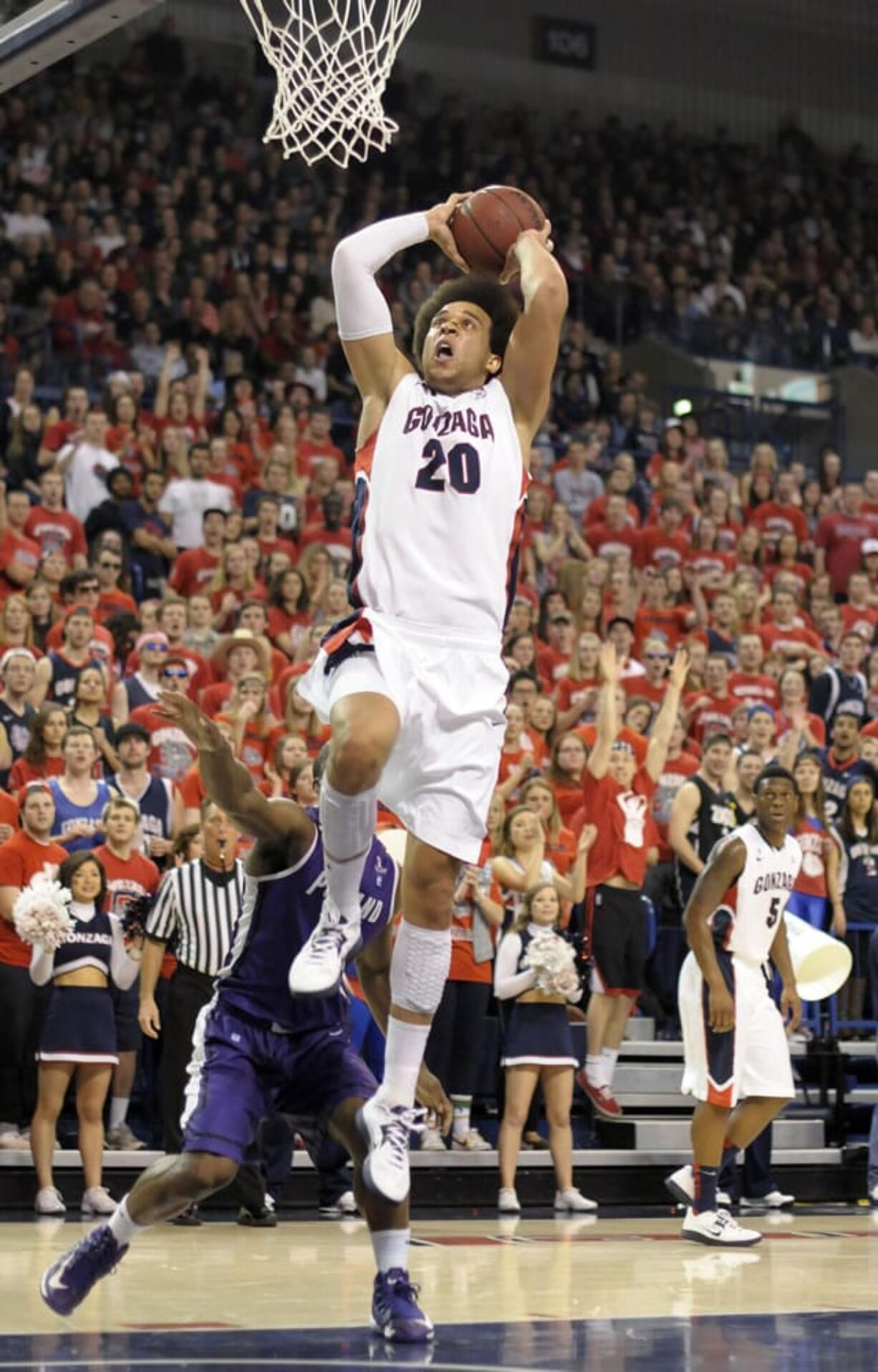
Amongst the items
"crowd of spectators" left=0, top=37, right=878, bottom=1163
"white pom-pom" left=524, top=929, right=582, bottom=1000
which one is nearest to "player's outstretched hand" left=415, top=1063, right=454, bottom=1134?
"white pom-pom" left=524, top=929, right=582, bottom=1000

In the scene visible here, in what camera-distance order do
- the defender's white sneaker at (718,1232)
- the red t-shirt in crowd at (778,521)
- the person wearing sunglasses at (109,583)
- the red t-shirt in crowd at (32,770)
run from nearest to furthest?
the defender's white sneaker at (718,1232) < the red t-shirt in crowd at (32,770) < the person wearing sunglasses at (109,583) < the red t-shirt in crowd at (778,521)

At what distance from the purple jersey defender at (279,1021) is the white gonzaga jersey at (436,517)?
26.9 inches

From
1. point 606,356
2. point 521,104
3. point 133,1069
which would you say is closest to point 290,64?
point 133,1069

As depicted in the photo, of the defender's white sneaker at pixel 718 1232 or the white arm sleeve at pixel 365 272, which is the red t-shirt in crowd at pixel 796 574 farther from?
the white arm sleeve at pixel 365 272

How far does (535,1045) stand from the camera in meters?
10.5

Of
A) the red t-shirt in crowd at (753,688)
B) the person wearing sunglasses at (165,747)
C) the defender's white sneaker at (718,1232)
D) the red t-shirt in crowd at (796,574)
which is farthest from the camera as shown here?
the red t-shirt in crowd at (796,574)

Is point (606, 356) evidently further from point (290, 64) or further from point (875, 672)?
point (290, 64)

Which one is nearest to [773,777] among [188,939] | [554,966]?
[554,966]

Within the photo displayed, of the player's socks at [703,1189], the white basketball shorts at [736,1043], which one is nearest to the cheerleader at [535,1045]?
the white basketball shorts at [736,1043]

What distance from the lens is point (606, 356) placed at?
69.8 ft

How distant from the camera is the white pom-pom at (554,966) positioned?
33.9 ft

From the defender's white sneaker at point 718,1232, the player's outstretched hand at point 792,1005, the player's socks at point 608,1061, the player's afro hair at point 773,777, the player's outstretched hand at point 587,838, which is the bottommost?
the defender's white sneaker at point 718,1232

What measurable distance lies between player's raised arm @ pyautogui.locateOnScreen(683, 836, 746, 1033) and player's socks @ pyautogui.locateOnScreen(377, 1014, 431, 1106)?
13.6ft

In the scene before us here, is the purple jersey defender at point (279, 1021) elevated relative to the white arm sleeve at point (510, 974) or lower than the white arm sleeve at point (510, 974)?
elevated
